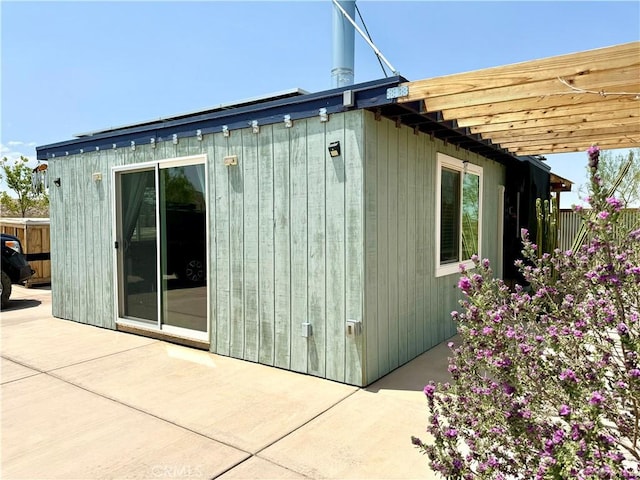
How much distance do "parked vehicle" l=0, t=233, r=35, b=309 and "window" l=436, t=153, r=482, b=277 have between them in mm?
6864

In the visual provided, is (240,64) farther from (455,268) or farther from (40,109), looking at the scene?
(40,109)

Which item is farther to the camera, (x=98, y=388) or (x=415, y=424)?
(x=98, y=388)

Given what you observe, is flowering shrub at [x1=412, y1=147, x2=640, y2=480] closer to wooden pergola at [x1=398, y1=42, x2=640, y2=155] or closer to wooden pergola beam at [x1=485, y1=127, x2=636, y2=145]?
wooden pergola at [x1=398, y1=42, x2=640, y2=155]

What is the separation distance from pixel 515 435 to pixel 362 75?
18.8ft

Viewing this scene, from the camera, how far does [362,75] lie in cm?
625

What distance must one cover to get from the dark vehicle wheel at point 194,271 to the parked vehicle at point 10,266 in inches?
166

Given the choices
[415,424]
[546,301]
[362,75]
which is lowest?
[415,424]

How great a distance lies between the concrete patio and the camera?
2.28 m

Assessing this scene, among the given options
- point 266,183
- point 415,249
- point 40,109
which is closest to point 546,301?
point 415,249

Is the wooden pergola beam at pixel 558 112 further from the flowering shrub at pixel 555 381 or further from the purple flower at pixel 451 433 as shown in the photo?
the purple flower at pixel 451 433

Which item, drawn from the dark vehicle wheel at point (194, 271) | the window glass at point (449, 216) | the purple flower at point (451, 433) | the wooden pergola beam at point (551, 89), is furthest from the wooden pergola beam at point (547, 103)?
the dark vehicle wheel at point (194, 271)

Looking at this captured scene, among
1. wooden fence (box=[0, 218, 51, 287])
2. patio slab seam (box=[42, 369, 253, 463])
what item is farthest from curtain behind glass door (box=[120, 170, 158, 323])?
wooden fence (box=[0, 218, 51, 287])

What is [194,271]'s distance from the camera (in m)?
4.67

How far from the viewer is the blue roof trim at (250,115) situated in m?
3.27
